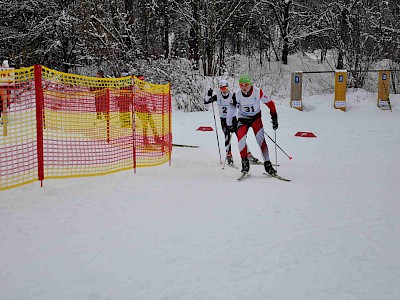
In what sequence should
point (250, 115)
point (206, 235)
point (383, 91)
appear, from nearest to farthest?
1. point (206, 235)
2. point (250, 115)
3. point (383, 91)

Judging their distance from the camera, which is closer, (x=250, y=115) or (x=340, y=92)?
(x=250, y=115)

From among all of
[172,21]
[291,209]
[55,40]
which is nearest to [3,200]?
[291,209]

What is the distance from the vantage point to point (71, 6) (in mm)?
24672

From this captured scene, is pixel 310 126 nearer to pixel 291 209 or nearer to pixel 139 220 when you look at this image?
pixel 291 209

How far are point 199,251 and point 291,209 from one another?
72.5 inches

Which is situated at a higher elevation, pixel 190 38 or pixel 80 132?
pixel 190 38

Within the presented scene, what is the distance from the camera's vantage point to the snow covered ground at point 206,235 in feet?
11.1

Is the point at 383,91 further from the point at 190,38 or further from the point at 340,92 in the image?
the point at 190,38

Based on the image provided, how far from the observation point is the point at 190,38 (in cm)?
2514

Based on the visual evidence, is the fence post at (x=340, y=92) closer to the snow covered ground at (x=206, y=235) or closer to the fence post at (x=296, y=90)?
the fence post at (x=296, y=90)

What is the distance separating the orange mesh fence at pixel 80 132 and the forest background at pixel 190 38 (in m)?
8.79

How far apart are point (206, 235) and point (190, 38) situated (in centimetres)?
2202

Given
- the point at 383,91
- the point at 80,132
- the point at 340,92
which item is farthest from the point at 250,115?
the point at 383,91

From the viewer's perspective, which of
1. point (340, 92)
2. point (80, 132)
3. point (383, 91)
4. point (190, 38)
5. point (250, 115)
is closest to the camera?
point (250, 115)
